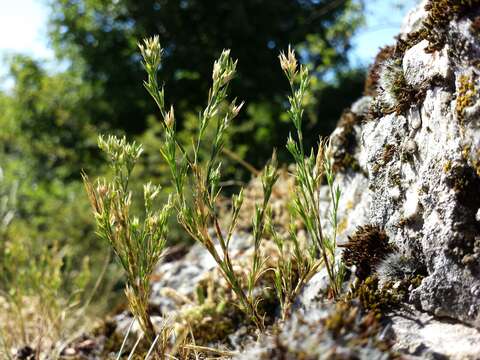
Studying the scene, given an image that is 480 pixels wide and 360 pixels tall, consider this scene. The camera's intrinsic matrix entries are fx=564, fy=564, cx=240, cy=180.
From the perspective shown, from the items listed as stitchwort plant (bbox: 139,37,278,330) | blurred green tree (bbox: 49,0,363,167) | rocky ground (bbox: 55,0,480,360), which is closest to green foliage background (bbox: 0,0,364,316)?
blurred green tree (bbox: 49,0,363,167)

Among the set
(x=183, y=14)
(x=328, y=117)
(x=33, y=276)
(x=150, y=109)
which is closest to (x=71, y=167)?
(x=150, y=109)

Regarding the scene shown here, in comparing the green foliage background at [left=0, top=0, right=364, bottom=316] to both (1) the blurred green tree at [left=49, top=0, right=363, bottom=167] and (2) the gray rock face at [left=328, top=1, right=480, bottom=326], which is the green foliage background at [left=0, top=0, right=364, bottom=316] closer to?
(1) the blurred green tree at [left=49, top=0, right=363, bottom=167]

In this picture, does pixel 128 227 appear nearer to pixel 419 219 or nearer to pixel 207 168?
pixel 207 168

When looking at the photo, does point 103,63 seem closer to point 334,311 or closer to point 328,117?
point 328,117

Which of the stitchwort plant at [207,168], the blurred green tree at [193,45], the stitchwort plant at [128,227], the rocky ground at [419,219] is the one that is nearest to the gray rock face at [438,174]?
the rocky ground at [419,219]

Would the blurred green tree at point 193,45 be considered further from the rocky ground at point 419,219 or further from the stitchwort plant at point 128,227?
the stitchwort plant at point 128,227

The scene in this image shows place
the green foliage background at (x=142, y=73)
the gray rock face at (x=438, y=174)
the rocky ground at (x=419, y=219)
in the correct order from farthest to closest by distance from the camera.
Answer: the green foliage background at (x=142, y=73) < the gray rock face at (x=438, y=174) < the rocky ground at (x=419, y=219)
